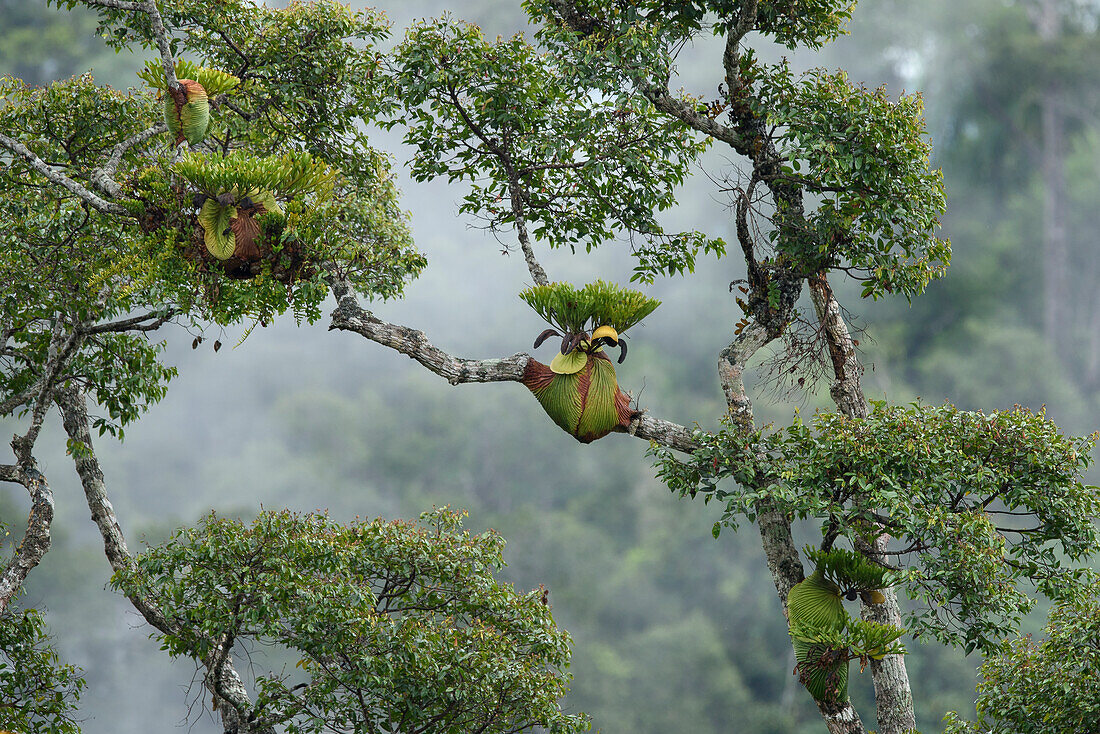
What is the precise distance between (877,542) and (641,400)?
1140 cm

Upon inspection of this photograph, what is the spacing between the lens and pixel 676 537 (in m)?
16.8

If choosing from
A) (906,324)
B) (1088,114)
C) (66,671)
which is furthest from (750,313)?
(1088,114)

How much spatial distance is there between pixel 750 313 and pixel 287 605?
8.58 ft

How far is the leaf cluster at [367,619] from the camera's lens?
16.1 ft

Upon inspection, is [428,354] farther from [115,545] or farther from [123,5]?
[115,545]

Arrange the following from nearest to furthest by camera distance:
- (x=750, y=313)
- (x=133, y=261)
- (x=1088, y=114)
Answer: (x=133, y=261) < (x=750, y=313) < (x=1088, y=114)

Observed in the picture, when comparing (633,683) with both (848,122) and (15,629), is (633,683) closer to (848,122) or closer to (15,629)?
(15,629)

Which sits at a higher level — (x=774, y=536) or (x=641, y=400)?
(x=641, y=400)

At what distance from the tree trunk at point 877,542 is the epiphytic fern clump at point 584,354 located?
1.44 metres

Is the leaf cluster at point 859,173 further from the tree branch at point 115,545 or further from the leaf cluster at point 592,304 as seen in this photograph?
the tree branch at point 115,545

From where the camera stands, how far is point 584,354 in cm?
431

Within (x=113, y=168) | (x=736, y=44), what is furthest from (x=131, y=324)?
(x=736, y=44)

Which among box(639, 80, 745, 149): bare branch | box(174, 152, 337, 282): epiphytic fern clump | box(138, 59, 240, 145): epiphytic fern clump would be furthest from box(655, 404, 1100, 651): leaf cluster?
box(138, 59, 240, 145): epiphytic fern clump

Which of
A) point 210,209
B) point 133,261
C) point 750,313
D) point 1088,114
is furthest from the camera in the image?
point 1088,114
